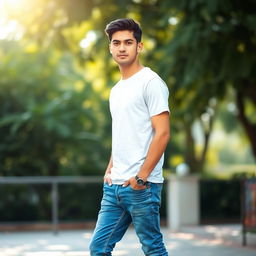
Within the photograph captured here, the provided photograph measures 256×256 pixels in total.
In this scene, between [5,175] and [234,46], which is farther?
[5,175]

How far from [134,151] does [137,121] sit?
0.61 ft

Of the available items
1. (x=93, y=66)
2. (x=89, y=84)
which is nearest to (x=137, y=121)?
(x=93, y=66)

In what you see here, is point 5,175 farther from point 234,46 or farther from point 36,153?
point 234,46

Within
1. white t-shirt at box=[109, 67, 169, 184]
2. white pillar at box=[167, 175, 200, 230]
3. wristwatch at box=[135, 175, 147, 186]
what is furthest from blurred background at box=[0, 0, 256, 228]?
wristwatch at box=[135, 175, 147, 186]

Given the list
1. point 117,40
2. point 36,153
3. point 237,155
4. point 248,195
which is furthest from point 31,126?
point 237,155

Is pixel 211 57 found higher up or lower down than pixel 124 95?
higher up

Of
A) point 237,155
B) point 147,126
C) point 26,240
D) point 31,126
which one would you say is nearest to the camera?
point 147,126

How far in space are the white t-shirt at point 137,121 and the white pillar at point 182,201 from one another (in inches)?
423

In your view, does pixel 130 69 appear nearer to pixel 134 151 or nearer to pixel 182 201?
pixel 134 151

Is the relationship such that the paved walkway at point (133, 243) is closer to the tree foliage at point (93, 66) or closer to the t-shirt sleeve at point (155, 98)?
the tree foliage at point (93, 66)

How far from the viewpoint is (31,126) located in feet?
60.3

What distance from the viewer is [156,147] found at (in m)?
4.58

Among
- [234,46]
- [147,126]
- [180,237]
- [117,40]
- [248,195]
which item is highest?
[234,46]

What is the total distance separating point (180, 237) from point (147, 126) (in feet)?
29.0
